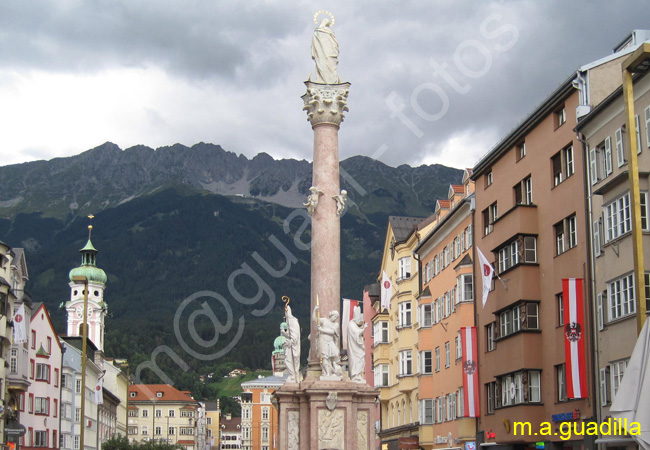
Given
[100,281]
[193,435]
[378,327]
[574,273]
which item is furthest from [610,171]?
[193,435]

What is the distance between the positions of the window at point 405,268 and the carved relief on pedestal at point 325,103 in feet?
114

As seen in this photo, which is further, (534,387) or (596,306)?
(534,387)

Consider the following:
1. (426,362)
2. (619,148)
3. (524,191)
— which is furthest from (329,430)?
(426,362)

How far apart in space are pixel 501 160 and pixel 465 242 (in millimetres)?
7515

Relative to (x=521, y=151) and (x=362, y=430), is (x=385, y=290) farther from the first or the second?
(x=362, y=430)

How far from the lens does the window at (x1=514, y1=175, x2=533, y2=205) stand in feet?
147

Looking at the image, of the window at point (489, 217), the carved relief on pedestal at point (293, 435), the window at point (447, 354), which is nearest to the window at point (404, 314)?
the window at point (447, 354)

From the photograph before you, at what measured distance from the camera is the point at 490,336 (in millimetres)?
48812

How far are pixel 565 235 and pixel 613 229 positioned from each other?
4.73 m

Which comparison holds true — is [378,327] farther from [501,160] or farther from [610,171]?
[610,171]

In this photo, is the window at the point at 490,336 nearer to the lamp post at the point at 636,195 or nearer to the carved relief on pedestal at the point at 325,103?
the carved relief on pedestal at the point at 325,103

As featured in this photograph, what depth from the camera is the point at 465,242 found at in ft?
179

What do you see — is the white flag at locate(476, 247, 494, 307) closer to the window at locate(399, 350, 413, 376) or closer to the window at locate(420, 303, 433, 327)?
the window at locate(420, 303, 433, 327)

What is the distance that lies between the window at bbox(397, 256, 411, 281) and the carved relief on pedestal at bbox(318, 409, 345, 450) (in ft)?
126
